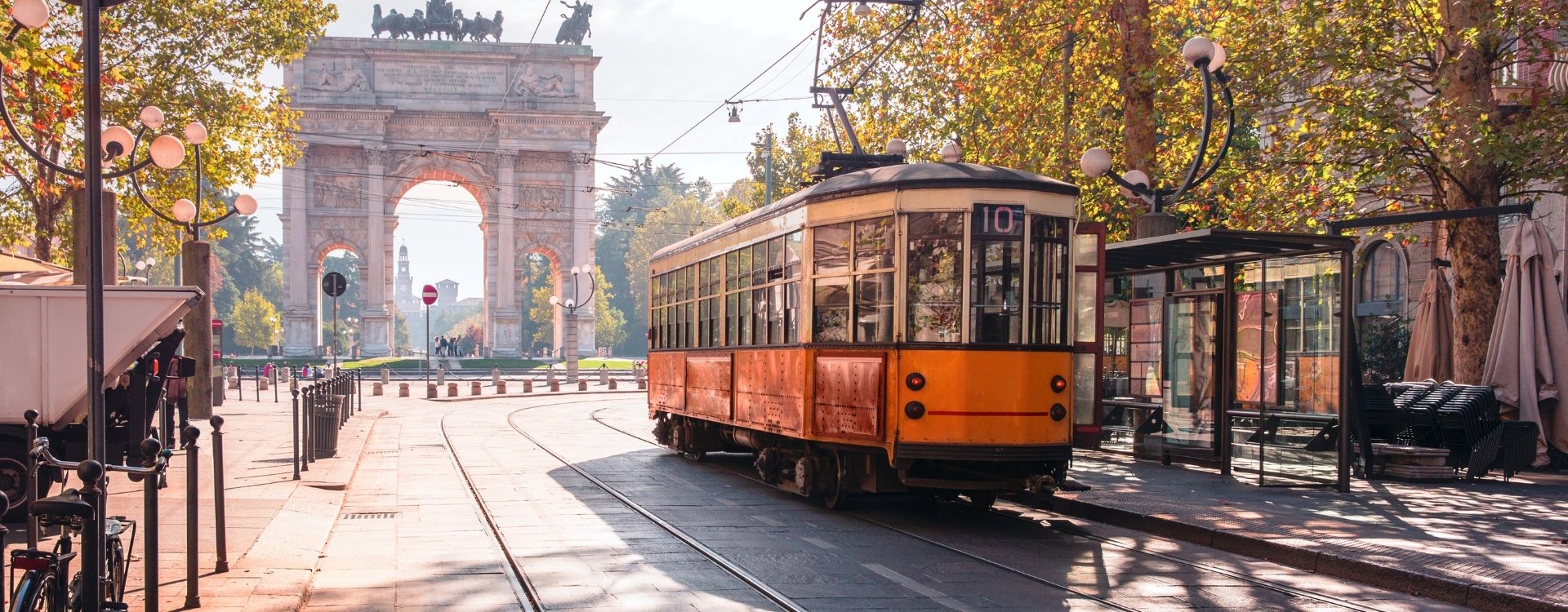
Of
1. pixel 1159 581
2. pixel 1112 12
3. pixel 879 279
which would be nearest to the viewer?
pixel 1159 581

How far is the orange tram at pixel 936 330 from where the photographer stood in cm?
1171

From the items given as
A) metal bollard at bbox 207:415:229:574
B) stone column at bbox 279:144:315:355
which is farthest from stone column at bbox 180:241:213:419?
stone column at bbox 279:144:315:355

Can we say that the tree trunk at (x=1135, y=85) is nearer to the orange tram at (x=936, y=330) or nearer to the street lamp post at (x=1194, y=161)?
the street lamp post at (x=1194, y=161)

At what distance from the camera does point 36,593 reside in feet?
17.8

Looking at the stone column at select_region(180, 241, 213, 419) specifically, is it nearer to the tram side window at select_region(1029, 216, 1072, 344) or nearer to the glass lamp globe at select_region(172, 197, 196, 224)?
the glass lamp globe at select_region(172, 197, 196, 224)

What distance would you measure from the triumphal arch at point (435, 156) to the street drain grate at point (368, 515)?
61.2 meters

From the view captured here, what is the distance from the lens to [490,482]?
16594 mm

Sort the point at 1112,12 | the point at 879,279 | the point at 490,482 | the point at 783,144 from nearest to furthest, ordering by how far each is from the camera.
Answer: the point at 879,279, the point at 490,482, the point at 1112,12, the point at 783,144

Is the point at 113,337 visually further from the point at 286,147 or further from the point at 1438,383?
the point at 286,147

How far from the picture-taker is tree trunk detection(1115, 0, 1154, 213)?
822 inches

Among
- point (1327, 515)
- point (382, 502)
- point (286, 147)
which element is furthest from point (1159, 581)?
point (286, 147)

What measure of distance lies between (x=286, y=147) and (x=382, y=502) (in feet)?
62.7

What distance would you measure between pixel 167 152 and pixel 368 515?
543cm

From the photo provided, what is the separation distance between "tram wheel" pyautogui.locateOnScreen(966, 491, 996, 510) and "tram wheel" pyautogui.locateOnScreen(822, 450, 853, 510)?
109 cm
